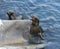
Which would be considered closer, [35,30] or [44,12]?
[35,30]

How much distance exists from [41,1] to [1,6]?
6.19ft

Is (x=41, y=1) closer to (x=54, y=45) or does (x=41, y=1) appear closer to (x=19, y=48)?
(x=54, y=45)

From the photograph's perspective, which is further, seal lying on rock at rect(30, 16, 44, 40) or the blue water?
the blue water

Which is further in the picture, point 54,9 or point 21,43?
point 54,9

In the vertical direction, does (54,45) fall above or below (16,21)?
below

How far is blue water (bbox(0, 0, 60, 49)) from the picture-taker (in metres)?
11.3

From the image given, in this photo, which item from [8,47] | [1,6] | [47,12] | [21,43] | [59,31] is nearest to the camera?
[8,47]

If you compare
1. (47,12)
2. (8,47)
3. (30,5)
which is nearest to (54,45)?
(8,47)

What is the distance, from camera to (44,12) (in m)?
13.1

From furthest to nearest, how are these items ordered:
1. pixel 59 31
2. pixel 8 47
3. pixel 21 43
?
1. pixel 59 31
2. pixel 21 43
3. pixel 8 47

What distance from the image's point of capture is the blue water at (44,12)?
11281 mm

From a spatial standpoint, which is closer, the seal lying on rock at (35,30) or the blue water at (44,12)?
the seal lying on rock at (35,30)

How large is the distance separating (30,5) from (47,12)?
3.70 feet

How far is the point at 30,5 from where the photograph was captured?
545 inches
